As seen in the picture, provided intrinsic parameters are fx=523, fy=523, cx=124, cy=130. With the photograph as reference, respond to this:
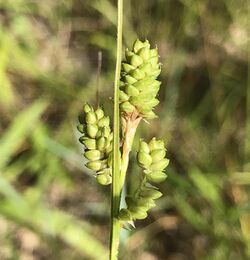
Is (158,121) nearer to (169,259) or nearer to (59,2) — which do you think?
(169,259)

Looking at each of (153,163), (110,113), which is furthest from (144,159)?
(110,113)

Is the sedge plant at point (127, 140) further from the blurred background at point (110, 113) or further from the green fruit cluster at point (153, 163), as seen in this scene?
the blurred background at point (110, 113)

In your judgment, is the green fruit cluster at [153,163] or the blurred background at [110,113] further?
the blurred background at [110,113]

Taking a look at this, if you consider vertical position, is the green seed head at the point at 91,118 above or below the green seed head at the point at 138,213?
above

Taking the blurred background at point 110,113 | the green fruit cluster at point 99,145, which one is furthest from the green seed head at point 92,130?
the blurred background at point 110,113

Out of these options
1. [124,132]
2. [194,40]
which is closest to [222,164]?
[194,40]

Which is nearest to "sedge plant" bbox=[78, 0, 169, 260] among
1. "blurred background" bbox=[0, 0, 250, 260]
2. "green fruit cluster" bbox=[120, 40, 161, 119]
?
"green fruit cluster" bbox=[120, 40, 161, 119]
